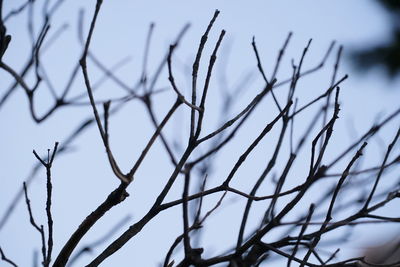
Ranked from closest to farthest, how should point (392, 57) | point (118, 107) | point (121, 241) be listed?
point (121, 241), point (118, 107), point (392, 57)

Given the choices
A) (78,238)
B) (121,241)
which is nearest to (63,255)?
(78,238)

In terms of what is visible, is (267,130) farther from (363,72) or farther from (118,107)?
(363,72)

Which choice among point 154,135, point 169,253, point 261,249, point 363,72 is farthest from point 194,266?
point 363,72

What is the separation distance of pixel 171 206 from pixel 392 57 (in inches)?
198

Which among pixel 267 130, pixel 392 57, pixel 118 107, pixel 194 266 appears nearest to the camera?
pixel 194 266

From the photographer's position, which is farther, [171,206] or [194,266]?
[171,206]

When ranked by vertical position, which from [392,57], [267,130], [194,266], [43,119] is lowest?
[194,266]

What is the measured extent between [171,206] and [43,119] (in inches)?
23.3

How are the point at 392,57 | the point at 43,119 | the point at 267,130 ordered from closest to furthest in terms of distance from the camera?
1. the point at 267,130
2. the point at 43,119
3. the point at 392,57

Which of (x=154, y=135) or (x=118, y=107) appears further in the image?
(x=118, y=107)

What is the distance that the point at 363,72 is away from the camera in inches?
211

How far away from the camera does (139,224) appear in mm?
1225

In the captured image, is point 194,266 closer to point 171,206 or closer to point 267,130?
point 171,206

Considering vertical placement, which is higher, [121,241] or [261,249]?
[121,241]
